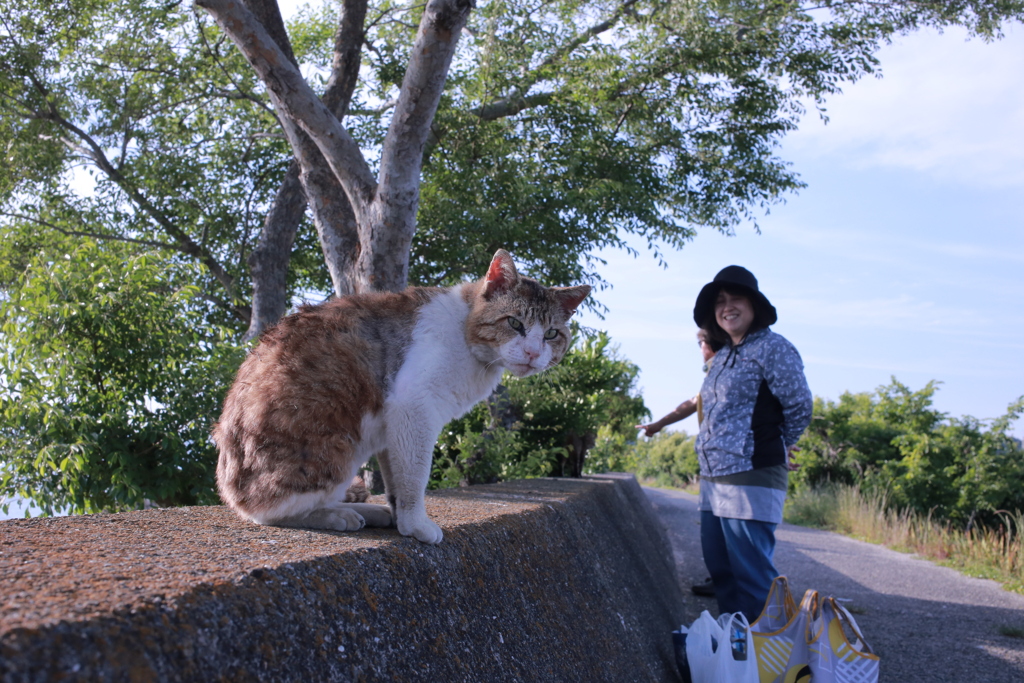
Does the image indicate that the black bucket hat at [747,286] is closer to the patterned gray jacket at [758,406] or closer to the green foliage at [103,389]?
the patterned gray jacket at [758,406]

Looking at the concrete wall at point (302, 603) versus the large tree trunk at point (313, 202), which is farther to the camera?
the large tree trunk at point (313, 202)

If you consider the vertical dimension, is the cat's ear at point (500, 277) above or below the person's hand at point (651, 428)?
above

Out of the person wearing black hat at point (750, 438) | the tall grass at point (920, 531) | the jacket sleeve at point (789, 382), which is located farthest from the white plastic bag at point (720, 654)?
the tall grass at point (920, 531)

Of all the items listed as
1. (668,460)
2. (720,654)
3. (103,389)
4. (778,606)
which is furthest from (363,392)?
(668,460)

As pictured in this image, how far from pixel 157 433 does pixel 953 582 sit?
7.95m

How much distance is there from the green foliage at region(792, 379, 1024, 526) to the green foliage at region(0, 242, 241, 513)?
39.0 ft

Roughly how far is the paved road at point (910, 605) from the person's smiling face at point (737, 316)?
2.21 m

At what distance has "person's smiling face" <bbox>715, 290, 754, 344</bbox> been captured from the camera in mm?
4031

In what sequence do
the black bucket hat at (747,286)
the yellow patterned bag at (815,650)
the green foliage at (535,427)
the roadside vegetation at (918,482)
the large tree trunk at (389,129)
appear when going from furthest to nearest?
the roadside vegetation at (918,482)
the green foliage at (535,427)
the large tree trunk at (389,129)
the black bucket hat at (747,286)
the yellow patterned bag at (815,650)

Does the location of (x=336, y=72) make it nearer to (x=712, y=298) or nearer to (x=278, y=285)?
(x=278, y=285)

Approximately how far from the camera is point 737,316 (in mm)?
4031

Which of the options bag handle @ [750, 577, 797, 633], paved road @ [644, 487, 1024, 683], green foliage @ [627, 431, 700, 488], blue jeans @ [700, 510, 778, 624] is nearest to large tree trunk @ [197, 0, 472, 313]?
blue jeans @ [700, 510, 778, 624]

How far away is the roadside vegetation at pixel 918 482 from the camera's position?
30.5 feet

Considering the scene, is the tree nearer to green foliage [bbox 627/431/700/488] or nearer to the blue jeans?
the blue jeans
